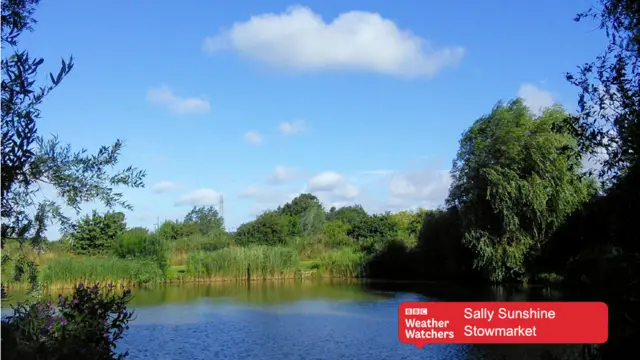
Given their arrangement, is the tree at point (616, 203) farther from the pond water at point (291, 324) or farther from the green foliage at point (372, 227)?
the green foliage at point (372, 227)

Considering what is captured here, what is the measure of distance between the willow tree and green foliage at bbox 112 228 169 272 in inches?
597

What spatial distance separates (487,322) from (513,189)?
17.4 m

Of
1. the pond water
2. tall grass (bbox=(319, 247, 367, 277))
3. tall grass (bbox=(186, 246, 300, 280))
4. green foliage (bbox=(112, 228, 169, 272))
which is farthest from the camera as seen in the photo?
tall grass (bbox=(319, 247, 367, 277))

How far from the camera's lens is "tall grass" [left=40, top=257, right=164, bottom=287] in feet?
73.7

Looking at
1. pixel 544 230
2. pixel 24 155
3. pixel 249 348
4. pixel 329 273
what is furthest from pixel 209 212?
pixel 24 155

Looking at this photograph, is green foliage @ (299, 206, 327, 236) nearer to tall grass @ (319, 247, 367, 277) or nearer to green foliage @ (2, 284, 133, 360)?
tall grass @ (319, 247, 367, 277)

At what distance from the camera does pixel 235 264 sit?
29766 millimetres

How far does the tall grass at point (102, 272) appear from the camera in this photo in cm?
2247

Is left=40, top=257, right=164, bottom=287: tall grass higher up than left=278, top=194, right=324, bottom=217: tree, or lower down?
lower down

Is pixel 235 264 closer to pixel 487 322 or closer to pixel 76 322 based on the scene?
pixel 76 322

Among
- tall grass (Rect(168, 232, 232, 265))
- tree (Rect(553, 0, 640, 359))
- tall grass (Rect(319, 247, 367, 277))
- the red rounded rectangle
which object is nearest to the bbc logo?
the red rounded rectangle

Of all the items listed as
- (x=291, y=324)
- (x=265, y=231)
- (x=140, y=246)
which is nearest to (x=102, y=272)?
(x=140, y=246)

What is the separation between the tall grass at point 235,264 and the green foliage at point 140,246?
1808mm

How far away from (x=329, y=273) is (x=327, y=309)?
1462cm
